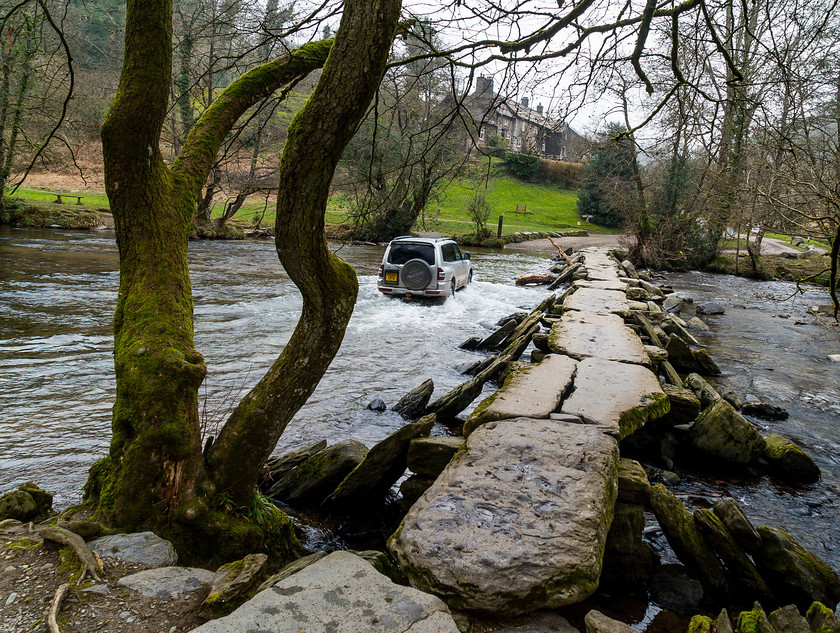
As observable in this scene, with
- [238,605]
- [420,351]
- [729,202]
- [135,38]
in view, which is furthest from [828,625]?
[729,202]

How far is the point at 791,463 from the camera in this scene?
17.8ft

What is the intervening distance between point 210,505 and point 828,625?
361 cm

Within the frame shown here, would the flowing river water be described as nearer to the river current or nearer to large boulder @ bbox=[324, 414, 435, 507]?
the river current

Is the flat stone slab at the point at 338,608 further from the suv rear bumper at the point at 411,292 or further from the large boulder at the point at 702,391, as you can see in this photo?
the suv rear bumper at the point at 411,292

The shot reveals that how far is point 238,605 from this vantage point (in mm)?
2686

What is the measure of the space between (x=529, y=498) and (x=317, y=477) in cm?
219

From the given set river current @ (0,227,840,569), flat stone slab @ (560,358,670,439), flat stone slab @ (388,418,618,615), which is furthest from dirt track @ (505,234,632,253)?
flat stone slab @ (388,418,618,615)

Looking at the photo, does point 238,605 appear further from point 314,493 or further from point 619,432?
point 619,432

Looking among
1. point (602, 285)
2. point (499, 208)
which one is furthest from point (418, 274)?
point (499, 208)

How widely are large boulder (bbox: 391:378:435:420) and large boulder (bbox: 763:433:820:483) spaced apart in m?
4.00

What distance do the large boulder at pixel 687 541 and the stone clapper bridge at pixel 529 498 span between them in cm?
43

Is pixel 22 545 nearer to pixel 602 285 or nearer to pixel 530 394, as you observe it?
pixel 530 394

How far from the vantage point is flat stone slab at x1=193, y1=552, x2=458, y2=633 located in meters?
2.33

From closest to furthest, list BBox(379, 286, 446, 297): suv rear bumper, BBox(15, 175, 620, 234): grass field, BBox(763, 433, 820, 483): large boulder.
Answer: BBox(763, 433, 820, 483): large boulder < BBox(379, 286, 446, 297): suv rear bumper < BBox(15, 175, 620, 234): grass field
